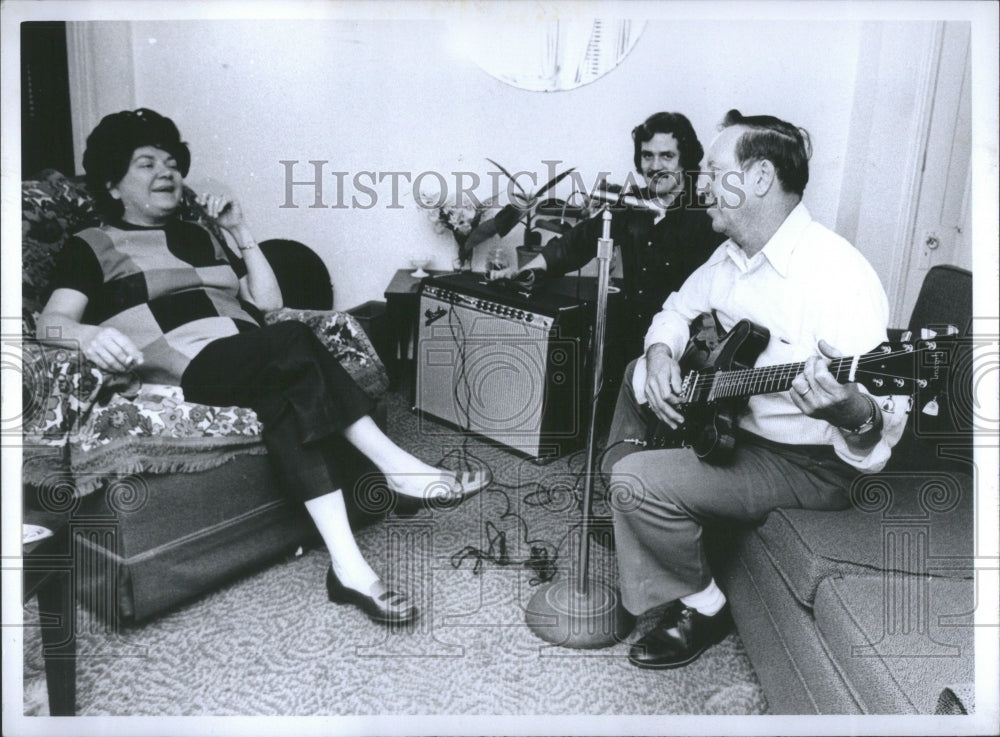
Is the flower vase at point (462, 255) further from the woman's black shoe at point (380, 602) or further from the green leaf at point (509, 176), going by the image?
the woman's black shoe at point (380, 602)

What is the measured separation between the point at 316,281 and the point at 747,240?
852mm

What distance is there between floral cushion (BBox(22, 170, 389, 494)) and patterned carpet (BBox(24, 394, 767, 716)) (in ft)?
0.84

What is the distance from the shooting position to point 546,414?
163 cm

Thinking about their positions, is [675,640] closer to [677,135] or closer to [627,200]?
[627,200]

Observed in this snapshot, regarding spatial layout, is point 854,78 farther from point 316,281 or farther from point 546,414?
point 316,281

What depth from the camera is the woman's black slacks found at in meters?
1.46

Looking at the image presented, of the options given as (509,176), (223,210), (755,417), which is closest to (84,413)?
(223,210)

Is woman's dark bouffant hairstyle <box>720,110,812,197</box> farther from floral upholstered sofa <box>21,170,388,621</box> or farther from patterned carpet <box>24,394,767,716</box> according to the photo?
floral upholstered sofa <box>21,170,388,621</box>

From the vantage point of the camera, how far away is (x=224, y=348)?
4.91ft

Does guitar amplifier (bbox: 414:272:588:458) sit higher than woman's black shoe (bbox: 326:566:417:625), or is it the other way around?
guitar amplifier (bbox: 414:272:588:458)

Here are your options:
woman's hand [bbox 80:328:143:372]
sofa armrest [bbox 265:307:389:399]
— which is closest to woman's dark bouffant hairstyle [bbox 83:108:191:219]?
woman's hand [bbox 80:328:143:372]

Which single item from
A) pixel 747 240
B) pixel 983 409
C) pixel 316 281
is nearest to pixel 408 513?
pixel 316 281

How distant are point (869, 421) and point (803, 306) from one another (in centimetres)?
22

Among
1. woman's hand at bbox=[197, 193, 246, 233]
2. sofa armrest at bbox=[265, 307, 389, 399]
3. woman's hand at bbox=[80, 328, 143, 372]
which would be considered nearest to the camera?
woman's hand at bbox=[80, 328, 143, 372]
